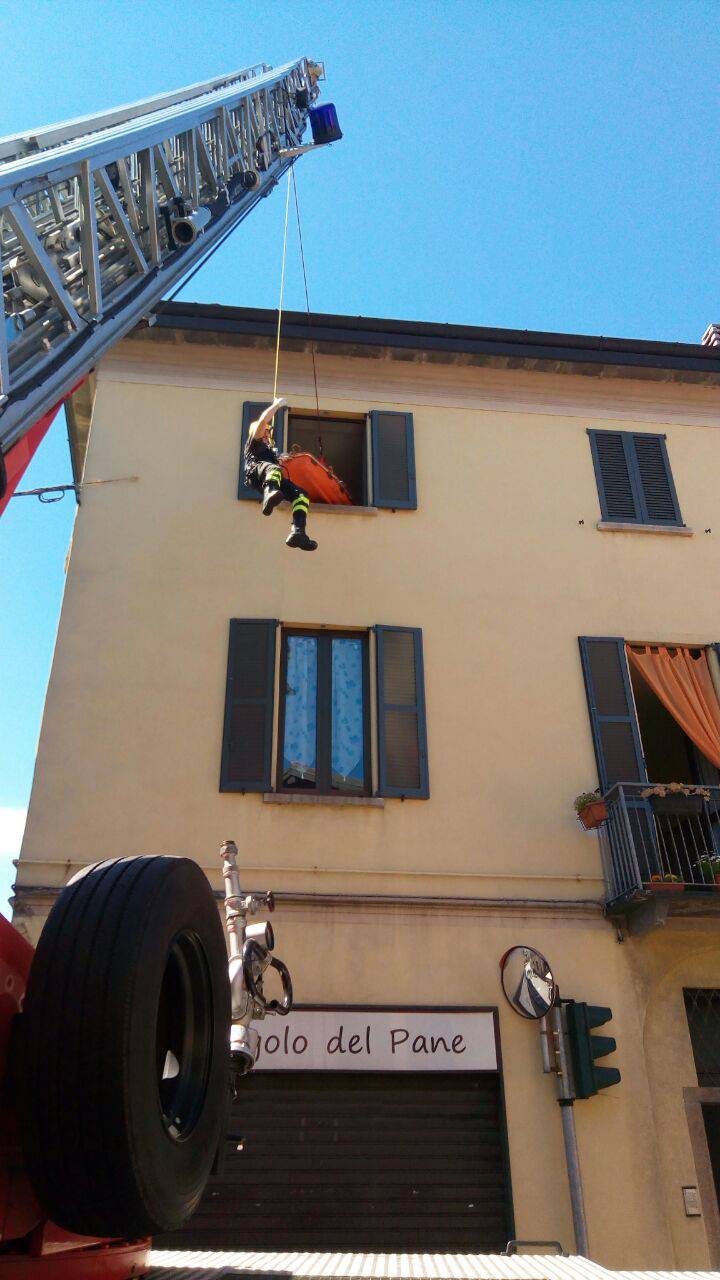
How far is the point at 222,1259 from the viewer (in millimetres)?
3400

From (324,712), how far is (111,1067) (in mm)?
6839

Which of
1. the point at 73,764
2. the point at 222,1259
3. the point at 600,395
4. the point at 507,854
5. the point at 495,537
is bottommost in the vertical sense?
the point at 222,1259

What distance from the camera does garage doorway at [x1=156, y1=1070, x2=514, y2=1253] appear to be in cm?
675

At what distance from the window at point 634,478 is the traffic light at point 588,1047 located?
5.51 m

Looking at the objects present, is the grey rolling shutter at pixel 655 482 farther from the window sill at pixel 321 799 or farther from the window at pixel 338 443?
the window sill at pixel 321 799

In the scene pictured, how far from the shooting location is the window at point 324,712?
8.60 metres

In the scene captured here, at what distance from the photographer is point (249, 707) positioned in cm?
881

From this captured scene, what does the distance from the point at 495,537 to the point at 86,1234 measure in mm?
8687

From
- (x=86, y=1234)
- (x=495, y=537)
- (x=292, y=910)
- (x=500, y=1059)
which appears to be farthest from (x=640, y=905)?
(x=86, y=1234)

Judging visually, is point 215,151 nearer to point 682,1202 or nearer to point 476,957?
point 476,957

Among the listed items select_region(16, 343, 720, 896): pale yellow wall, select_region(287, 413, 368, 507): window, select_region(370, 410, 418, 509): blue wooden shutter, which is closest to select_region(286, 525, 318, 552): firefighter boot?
select_region(16, 343, 720, 896): pale yellow wall

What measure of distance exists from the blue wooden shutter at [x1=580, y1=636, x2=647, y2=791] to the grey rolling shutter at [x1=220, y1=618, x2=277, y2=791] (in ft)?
11.0

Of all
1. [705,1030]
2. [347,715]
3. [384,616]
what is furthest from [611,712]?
[705,1030]

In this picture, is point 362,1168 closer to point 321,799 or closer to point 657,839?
point 321,799
